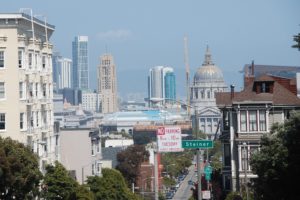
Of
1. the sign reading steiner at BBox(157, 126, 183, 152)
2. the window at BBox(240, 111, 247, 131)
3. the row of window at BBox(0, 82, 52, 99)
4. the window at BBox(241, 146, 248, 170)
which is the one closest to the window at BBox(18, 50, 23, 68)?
the row of window at BBox(0, 82, 52, 99)

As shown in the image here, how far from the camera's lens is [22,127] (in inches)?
2544

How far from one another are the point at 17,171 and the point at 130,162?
71592 millimetres

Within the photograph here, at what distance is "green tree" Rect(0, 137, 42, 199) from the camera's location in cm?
5078

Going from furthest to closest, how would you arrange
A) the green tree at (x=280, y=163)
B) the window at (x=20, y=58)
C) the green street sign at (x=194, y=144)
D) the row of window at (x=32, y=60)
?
the window at (x=20, y=58) < the row of window at (x=32, y=60) < the green tree at (x=280, y=163) < the green street sign at (x=194, y=144)

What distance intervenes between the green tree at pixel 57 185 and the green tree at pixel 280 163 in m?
11.4

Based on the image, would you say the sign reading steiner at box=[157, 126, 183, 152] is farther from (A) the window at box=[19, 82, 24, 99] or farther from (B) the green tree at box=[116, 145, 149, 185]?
(B) the green tree at box=[116, 145, 149, 185]

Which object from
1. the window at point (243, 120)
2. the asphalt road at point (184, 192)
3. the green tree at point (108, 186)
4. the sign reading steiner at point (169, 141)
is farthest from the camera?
the asphalt road at point (184, 192)

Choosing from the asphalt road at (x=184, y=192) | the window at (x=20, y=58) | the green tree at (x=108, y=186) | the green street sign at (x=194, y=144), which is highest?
the window at (x=20, y=58)

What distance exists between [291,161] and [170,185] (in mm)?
95006

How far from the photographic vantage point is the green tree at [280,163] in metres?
46.3

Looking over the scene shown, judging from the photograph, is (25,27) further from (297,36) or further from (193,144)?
(297,36)

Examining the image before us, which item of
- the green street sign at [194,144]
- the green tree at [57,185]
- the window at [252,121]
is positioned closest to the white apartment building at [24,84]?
the green tree at [57,185]

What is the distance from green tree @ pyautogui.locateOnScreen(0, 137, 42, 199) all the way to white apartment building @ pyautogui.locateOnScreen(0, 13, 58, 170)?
8.74 metres

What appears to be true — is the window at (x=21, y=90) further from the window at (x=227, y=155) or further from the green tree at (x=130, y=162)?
the green tree at (x=130, y=162)
